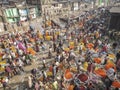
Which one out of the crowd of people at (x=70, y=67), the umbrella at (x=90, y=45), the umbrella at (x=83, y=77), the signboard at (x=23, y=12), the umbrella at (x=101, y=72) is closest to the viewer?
the umbrella at (x=83, y=77)

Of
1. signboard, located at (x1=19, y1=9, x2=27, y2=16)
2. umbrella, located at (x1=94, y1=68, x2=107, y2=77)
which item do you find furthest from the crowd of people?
signboard, located at (x1=19, y1=9, x2=27, y2=16)

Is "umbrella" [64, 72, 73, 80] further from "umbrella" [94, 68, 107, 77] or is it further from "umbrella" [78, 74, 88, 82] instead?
"umbrella" [94, 68, 107, 77]

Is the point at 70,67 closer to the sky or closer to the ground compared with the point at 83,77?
closer to the ground

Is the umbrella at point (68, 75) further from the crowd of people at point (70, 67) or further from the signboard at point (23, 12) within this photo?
Answer: the signboard at point (23, 12)

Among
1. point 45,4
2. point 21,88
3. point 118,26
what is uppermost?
point 45,4

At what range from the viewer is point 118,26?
71.9 ft

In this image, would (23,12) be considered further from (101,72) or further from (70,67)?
(101,72)

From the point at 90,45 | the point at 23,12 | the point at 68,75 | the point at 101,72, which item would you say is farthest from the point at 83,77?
the point at 23,12

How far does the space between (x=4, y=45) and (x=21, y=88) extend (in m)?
8.60

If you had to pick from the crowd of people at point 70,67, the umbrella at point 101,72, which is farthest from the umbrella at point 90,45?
the umbrella at point 101,72

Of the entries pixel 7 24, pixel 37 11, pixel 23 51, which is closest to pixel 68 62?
pixel 23 51

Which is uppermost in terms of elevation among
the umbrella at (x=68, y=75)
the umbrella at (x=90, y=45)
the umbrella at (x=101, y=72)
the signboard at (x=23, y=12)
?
the signboard at (x=23, y=12)

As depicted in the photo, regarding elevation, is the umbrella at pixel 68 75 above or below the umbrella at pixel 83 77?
below

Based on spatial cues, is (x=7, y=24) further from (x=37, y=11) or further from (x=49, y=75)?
(x=49, y=75)
